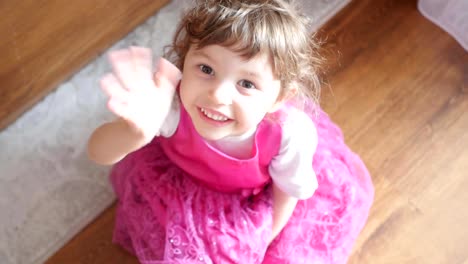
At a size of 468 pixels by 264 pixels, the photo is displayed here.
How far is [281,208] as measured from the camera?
3.42 feet

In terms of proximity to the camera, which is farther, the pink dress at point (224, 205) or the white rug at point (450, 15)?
the white rug at point (450, 15)

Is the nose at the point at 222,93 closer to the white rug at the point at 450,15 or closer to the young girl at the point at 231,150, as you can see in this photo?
the young girl at the point at 231,150

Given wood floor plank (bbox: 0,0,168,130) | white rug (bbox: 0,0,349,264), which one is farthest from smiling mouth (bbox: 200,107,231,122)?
white rug (bbox: 0,0,349,264)

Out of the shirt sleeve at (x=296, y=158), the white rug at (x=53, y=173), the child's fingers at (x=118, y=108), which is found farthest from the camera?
the white rug at (x=53, y=173)

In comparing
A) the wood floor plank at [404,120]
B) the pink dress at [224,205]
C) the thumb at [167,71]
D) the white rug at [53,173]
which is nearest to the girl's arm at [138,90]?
the thumb at [167,71]

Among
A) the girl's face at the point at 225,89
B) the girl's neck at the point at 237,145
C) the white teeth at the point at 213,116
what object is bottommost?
the girl's neck at the point at 237,145

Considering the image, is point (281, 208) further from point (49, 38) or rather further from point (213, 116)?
point (49, 38)

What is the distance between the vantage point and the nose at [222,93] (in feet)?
2.63

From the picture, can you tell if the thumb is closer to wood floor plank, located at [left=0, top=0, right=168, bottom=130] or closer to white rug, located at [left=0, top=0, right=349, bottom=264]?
wood floor plank, located at [left=0, top=0, right=168, bottom=130]

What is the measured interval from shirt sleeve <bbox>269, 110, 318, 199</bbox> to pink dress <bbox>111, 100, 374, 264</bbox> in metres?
0.02

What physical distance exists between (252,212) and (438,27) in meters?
0.67

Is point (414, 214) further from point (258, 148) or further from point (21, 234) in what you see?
point (21, 234)

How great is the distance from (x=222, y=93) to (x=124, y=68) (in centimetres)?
13

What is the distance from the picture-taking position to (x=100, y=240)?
1226mm
